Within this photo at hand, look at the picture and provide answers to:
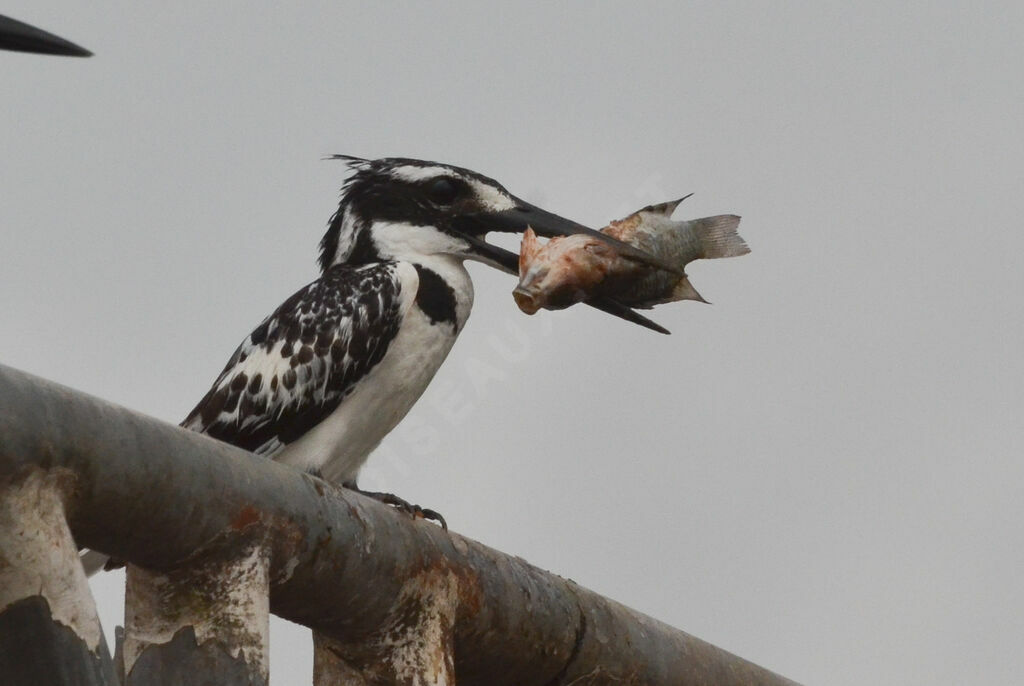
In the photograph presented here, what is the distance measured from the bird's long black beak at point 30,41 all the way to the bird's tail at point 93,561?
175cm

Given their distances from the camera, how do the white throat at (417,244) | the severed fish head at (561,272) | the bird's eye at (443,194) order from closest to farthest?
1. the severed fish head at (561,272)
2. the white throat at (417,244)
3. the bird's eye at (443,194)

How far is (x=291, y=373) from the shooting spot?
637 cm

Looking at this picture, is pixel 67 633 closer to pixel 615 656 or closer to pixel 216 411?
pixel 615 656

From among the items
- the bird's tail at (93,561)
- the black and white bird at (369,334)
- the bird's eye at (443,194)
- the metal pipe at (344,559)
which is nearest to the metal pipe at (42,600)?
the metal pipe at (344,559)

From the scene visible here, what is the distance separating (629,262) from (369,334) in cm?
100

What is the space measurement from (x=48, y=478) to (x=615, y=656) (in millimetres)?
2412

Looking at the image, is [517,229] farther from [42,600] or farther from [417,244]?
[42,600]

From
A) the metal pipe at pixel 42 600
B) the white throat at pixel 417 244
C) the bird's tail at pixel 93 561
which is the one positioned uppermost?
the white throat at pixel 417 244

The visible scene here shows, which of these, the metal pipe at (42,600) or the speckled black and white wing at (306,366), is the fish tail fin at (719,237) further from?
the metal pipe at (42,600)

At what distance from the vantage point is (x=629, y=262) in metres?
6.12

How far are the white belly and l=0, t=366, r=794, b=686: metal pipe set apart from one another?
1261 millimetres

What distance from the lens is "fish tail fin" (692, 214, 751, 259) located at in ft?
20.0

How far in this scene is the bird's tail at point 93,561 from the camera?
18.4 ft

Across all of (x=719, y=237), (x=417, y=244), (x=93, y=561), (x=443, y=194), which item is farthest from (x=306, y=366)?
(x=719, y=237)
